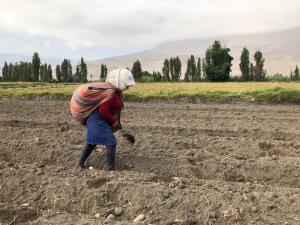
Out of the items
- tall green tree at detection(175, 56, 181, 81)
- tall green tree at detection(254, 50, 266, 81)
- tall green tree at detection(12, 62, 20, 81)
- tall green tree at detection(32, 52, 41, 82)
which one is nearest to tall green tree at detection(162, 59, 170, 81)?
tall green tree at detection(175, 56, 181, 81)

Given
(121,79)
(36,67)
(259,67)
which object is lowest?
(121,79)

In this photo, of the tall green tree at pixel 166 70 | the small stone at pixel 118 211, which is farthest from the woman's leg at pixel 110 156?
the tall green tree at pixel 166 70

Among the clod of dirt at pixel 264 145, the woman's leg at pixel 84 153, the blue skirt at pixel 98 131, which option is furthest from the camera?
the clod of dirt at pixel 264 145

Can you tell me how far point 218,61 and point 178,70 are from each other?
8.11m

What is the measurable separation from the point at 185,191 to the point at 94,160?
287cm

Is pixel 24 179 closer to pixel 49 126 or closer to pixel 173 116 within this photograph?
pixel 49 126

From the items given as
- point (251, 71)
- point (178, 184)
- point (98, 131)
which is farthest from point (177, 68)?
point (178, 184)

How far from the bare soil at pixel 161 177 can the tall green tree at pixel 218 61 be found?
128 feet

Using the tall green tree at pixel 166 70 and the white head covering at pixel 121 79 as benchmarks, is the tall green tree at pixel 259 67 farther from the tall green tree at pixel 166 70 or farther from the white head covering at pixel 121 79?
the white head covering at pixel 121 79

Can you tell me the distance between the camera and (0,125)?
1348 centimetres

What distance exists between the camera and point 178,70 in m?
59.9

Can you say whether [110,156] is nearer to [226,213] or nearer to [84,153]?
[84,153]

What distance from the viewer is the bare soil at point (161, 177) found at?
5945 millimetres

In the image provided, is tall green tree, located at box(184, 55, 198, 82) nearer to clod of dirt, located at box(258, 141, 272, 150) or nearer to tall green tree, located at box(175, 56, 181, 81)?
tall green tree, located at box(175, 56, 181, 81)
